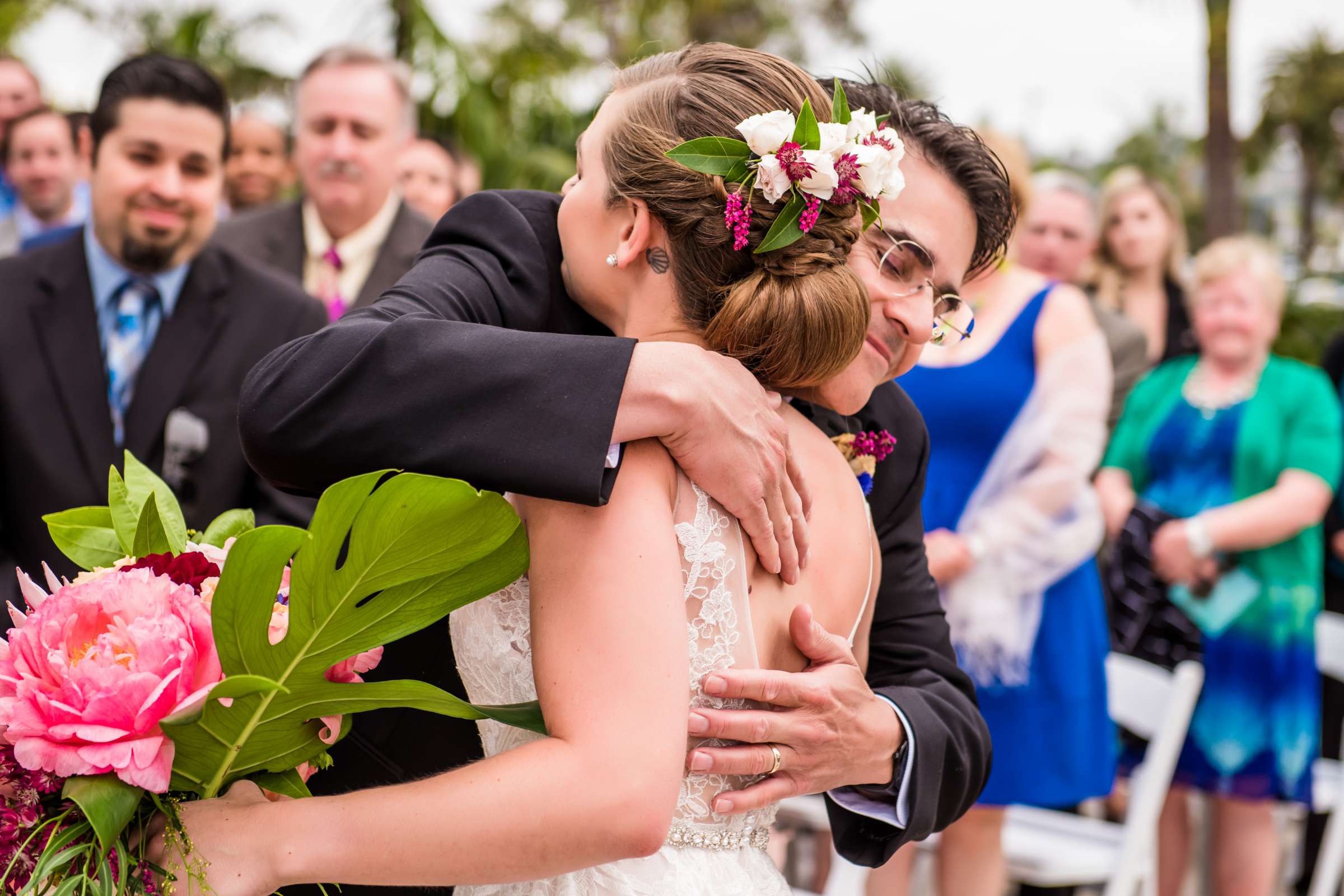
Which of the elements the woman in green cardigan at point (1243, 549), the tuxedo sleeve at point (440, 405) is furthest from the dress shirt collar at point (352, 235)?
the tuxedo sleeve at point (440, 405)

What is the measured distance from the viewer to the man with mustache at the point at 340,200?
4.56m

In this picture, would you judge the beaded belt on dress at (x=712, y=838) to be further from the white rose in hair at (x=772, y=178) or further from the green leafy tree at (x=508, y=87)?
the green leafy tree at (x=508, y=87)

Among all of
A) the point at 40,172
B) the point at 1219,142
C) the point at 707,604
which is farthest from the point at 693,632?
the point at 1219,142

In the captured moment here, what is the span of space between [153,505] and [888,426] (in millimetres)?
1156

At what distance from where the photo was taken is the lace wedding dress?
1.55m

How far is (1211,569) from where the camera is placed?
4441 mm

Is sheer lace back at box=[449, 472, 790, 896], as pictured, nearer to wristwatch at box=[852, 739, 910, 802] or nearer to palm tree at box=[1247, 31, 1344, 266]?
wristwatch at box=[852, 739, 910, 802]

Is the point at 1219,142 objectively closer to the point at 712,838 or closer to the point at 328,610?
the point at 712,838

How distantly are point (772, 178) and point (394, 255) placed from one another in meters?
3.24

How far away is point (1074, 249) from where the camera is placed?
5.19 meters

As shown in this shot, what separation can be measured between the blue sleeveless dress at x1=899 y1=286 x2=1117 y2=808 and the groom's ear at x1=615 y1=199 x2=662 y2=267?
2377 millimetres

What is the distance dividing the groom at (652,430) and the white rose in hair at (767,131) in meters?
0.25

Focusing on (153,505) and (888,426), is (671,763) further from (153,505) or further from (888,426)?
(888,426)

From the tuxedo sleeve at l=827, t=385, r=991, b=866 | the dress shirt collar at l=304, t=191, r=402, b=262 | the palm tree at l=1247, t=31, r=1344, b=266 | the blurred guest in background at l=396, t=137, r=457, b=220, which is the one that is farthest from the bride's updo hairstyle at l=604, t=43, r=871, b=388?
the palm tree at l=1247, t=31, r=1344, b=266
